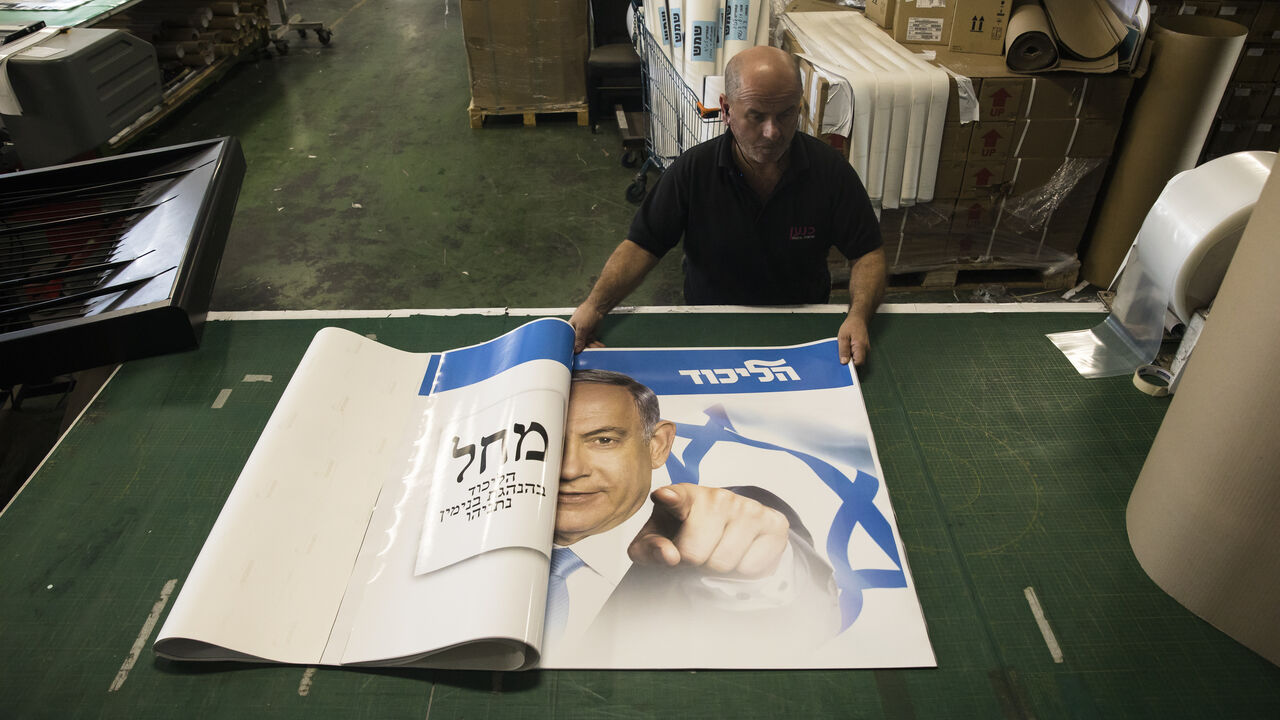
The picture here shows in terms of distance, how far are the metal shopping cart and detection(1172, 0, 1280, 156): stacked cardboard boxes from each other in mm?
1861

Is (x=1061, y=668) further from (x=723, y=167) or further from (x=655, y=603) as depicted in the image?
(x=723, y=167)

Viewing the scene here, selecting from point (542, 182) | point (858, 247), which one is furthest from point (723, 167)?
point (542, 182)

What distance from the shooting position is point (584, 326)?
1.54 meters

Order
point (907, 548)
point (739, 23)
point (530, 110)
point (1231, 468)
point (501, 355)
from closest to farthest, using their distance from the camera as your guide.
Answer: point (1231, 468), point (907, 548), point (501, 355), point (739, 23), point (530, 110)

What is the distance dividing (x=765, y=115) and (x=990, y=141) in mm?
1721

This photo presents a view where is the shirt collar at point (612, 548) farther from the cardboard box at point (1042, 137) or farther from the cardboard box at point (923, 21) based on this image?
the cardboard box at point (923, 21)

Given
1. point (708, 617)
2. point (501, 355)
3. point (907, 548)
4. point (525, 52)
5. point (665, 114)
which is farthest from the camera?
point (525, 52)

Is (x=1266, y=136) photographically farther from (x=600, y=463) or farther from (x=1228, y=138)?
(x=600, y=463)

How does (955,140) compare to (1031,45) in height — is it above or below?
below

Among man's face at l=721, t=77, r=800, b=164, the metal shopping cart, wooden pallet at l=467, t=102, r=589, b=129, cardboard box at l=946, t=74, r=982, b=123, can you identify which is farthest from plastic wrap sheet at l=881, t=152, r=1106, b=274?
wooden pallet at l=467, t=102, r=589, b=129

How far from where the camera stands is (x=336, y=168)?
445 centimetres

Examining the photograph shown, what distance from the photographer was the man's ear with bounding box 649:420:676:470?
4.07 ft

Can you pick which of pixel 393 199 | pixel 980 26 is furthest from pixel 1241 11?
pixel 393 199

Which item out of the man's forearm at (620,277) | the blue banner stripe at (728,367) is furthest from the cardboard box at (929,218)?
the blue banner stripe at (728,367)
